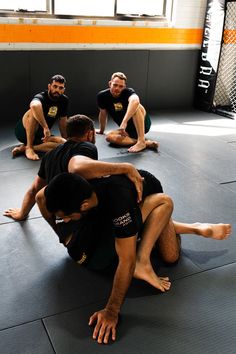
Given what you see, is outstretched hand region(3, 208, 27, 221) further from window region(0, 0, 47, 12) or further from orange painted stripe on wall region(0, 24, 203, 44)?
window region(0, 0, 47, 12)

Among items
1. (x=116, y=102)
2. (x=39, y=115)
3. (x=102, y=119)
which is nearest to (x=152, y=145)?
(x=116, y=102)

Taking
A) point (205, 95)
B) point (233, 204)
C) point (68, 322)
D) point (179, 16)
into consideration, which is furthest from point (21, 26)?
point (68, 322)

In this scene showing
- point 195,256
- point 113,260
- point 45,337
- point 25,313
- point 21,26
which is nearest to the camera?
point 45,337

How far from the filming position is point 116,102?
5.08 m

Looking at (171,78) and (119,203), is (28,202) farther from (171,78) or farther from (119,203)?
(171,78)

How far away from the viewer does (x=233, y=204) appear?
3.54 metres

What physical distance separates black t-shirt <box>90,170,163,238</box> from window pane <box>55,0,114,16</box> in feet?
15.5

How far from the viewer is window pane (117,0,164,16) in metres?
6.55

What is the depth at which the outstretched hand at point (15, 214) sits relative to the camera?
3061 millimetres

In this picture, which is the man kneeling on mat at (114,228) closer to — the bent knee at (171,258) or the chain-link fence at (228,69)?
the bent knee at (171,258)

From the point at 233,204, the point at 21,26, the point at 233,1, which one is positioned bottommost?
the point at 233,204

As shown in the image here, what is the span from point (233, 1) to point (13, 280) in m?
6.10

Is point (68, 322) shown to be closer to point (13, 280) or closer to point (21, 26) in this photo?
point (13, 280)

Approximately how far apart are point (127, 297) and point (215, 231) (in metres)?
Result: 0.82
